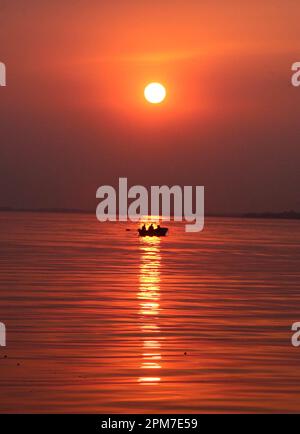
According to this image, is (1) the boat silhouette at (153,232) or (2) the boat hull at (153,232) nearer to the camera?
(1) the boat silhouette at (153,232)

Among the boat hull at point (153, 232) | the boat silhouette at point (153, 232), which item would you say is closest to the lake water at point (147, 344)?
the boat silhouette at point (153, 232)

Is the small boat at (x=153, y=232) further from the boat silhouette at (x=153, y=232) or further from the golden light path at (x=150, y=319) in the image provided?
the golden light path at (x=150, y=319)

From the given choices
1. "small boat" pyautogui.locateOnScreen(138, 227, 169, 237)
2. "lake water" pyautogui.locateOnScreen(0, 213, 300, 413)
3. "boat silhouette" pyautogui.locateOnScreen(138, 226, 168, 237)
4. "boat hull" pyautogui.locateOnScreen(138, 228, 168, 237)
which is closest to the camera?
"lake water" pyautogui.locateOnScreen(0, 213, 300, 413)

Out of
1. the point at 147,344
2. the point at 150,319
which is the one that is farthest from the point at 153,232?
the point at 147,344

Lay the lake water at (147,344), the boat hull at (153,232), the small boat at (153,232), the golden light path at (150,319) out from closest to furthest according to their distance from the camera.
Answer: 1. the lake water at (147,344)
2. the golden light path at (150,319)
3. the small boat at (153,232)
4. the boat hull at (153,232)

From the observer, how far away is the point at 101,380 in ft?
69.5

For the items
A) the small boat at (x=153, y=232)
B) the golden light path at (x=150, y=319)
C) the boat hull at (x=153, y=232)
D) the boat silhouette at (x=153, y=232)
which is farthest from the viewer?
the boat hull at (x=153, y=232)

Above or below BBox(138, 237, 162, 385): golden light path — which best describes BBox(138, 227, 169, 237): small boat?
above

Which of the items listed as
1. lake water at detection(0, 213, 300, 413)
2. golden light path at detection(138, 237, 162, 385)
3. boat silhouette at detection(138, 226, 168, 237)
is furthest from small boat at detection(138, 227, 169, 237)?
lake water at detection(0, 213, 300, 413)

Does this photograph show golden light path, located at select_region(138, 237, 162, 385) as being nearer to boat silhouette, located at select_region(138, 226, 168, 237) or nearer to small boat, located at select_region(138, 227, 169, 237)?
boat silhouette, located at select_region(138, 226, 168, 237)

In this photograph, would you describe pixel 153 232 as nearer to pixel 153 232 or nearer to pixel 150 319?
pixel 153 232

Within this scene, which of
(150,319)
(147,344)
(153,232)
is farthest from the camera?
(153,232)

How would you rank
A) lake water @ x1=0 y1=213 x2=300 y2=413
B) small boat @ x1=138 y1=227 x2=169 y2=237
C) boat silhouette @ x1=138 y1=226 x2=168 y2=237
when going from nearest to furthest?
lake water @ x1=0 y1=213 x2=300 y2=413 → boat silhouette @ x1=138 y1=226 x2=168 y2=237 → small boat @ x1=138 y1=227 x2=169 y2=237
